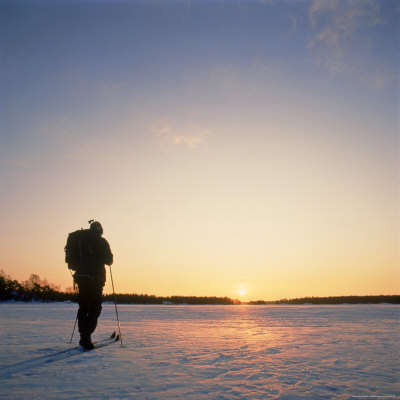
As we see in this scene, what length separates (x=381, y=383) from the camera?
3537 millimetres

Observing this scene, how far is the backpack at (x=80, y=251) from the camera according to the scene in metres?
6.07

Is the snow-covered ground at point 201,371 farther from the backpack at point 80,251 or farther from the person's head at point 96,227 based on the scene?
the person's head at point 96,227

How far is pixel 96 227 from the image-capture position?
21.0ft

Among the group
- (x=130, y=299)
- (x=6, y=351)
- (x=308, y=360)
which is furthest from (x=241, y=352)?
(x=130, y=299)

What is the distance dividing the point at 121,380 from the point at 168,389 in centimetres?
63

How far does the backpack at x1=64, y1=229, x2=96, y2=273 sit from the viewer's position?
19.9 ft

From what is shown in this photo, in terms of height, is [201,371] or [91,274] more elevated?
[91,274]

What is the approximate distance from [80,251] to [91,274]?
1.61 ft

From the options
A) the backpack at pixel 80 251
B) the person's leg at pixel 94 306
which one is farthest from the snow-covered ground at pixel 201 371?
the backpack at pixel 80 251

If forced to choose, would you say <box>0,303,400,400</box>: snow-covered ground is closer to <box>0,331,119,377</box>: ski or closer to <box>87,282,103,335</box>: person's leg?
<box>0,331,119,377</box>: ski

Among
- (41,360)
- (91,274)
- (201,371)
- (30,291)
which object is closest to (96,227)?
(91,274)

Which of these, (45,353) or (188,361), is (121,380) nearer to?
(188,361)

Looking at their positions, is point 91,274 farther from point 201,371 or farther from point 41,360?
point 201,371

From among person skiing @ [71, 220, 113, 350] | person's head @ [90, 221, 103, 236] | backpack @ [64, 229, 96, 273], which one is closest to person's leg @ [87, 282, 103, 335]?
person skiing @ [71, 220, 113, 350]
